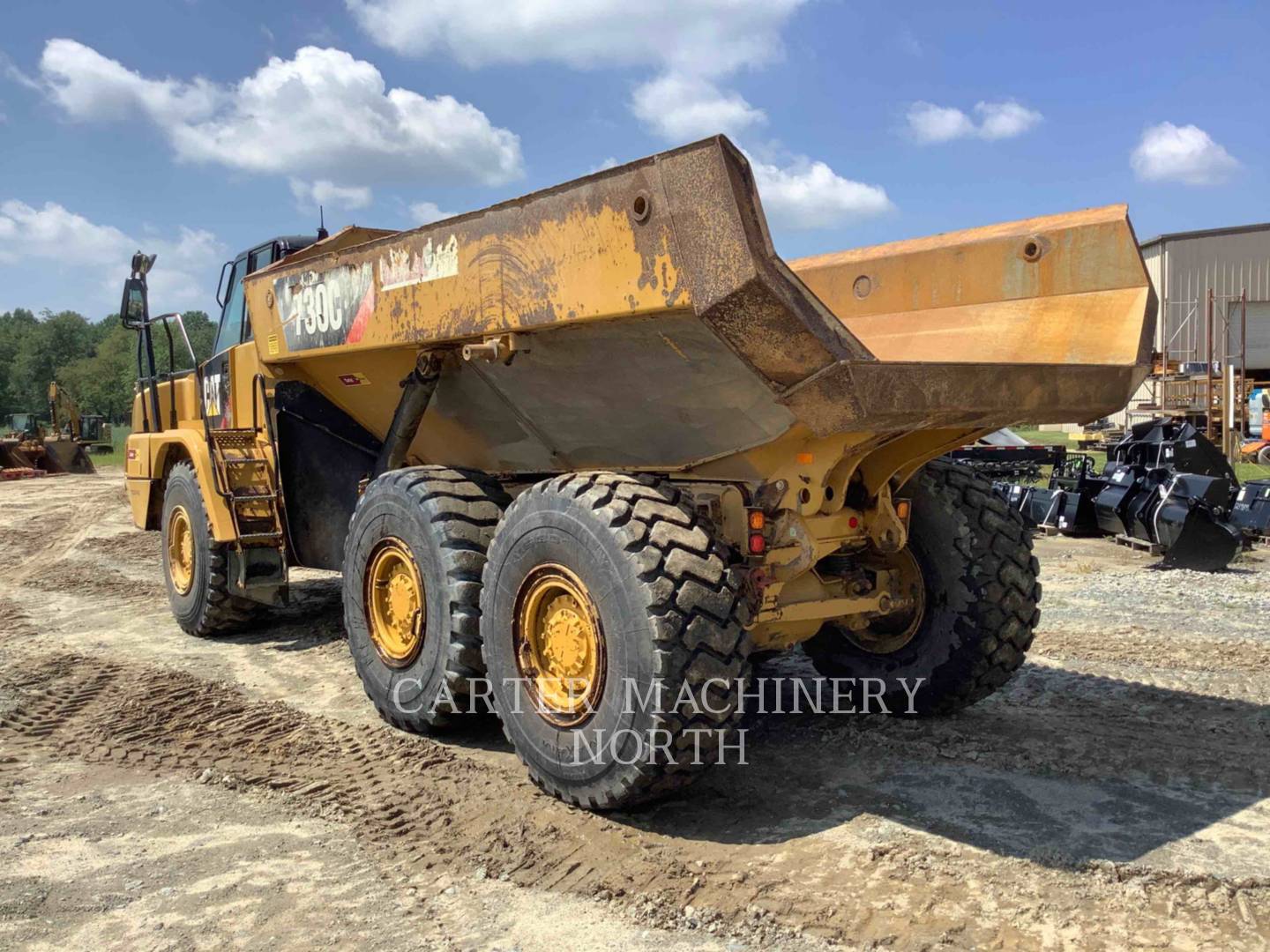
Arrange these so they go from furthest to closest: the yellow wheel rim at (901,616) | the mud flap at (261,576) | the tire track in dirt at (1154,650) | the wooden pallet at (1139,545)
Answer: the wooden pallet at (1139,545) < the mud flap at (261,576) < the tire track in dirt at (1154,650) < the yellow wheel rim at (901,616)

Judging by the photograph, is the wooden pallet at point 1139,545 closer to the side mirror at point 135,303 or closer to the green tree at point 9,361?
the side mirror at point 135,303

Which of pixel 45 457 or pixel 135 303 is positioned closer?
pixel 135 303

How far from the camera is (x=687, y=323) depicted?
337 cm

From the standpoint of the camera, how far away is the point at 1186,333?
3312 centimetres

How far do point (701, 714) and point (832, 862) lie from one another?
0.59m

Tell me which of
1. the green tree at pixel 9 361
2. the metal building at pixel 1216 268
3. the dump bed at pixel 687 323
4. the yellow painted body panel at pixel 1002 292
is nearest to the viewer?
the dump bed at pixel 687 323

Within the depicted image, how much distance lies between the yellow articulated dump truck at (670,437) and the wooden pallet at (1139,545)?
574 centimetres

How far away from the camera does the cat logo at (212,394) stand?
661cm

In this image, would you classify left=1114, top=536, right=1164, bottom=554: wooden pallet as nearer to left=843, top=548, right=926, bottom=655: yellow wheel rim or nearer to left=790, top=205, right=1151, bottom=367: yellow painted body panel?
left=843, top=548, right=926, bottom=655: yellow wheel rim

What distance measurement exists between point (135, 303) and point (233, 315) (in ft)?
3.67

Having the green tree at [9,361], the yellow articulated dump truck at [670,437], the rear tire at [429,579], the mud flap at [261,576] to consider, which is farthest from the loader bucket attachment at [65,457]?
the green tree at [9,361]

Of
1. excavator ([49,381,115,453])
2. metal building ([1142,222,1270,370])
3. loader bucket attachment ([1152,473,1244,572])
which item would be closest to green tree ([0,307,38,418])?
excavator ([49,381,115,453])

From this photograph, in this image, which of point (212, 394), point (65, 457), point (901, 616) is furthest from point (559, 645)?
point (65, 457)

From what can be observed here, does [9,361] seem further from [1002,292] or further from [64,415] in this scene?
[1002,292]
